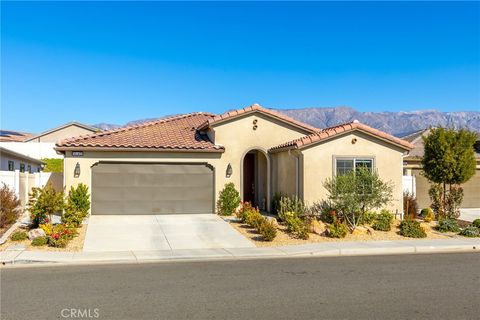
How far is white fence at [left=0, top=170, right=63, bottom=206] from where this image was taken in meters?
18.6

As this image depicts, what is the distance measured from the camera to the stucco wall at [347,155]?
1758cm

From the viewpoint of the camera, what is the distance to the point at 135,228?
16.1 m

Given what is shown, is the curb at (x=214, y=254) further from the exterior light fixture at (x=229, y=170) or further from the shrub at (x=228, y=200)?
the exterior light fixture at (x=229, y=170)

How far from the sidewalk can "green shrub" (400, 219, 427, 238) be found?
0.72 meters

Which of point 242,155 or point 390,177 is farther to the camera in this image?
point 242,155

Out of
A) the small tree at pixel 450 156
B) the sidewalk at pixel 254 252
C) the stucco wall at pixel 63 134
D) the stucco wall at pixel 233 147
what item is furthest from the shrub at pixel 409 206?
the stucco wall at pixel 63 134

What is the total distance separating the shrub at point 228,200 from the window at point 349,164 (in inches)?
178

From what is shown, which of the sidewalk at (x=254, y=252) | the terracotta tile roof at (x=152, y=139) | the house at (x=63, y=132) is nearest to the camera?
the sidewalk at (x=254, y=252)

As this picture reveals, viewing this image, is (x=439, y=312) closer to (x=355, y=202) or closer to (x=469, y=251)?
(x=469, y=251)

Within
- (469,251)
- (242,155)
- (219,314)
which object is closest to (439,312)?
(219,314)

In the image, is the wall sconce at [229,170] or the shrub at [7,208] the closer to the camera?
the shrub at [7,208]

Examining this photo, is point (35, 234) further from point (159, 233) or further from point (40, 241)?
point (159, 233)

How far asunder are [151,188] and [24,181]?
5.48 meters

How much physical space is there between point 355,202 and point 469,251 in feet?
12.2
